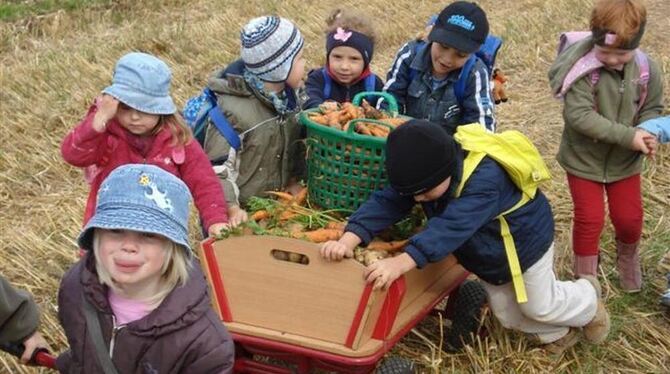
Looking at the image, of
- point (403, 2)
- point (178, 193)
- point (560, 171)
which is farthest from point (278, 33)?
point (403, 2)

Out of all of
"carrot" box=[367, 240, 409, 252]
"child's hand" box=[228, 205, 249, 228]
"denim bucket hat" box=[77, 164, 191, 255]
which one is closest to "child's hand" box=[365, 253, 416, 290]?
"carrot" box=[367, 240, 409, 252]

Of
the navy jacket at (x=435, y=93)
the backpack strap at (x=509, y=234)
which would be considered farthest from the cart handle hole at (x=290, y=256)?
the navy jacket at (x=435, y=93)

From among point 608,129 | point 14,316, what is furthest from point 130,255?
point 608,129

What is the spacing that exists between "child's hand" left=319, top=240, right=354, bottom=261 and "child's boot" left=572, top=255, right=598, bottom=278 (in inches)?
69.8

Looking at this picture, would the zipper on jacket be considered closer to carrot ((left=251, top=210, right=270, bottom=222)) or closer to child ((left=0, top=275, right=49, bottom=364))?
child ((left=0, top=275, right=49, bottom=364))

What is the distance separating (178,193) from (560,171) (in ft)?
13.2

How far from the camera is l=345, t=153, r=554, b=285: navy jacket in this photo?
355 centimetres

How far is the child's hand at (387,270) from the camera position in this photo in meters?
3.36

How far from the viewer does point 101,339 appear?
2.69 metres

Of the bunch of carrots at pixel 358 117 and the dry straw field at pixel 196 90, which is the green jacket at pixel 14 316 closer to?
the dry straw field at pixel 196 90

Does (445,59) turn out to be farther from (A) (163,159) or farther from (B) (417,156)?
(A) (163,159)

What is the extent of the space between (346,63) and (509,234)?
1.45m

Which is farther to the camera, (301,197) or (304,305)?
(301,197)

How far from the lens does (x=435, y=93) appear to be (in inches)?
181
